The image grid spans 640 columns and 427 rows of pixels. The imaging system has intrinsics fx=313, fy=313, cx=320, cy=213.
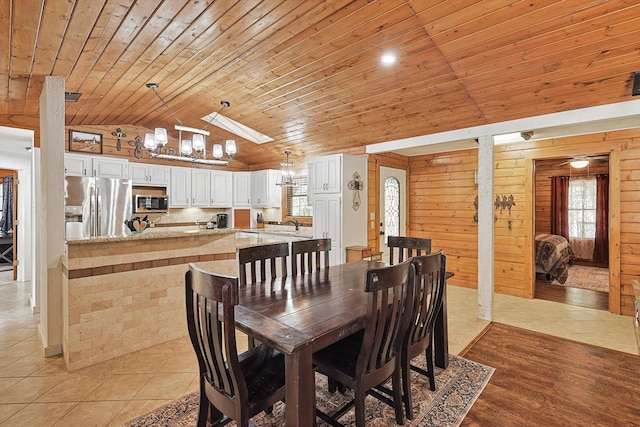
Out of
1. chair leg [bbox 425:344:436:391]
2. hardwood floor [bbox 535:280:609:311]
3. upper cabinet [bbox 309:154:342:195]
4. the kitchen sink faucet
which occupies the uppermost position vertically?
upper cabinet [bbox 309:154:342:195]

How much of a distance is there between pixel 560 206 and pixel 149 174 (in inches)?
350

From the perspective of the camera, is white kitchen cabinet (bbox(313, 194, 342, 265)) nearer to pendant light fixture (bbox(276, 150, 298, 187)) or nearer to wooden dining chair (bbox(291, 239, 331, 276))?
pendant light fixture (bbox(276, 150, 298, 187))

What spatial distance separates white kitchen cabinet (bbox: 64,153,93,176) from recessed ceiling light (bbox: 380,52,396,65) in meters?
4.71

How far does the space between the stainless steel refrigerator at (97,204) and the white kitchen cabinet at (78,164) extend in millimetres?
432

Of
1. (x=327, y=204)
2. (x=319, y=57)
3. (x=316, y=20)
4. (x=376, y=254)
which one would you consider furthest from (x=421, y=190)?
(x=316, y=20)

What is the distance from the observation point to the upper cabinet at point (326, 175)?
4.60 m

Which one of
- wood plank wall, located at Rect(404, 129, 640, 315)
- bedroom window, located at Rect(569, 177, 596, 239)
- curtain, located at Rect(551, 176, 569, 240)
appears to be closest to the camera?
wood plank wall, located at Rect(404, 129, 640, 315)

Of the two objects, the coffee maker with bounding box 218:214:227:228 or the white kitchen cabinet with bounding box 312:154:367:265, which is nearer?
the white kitchen cabinet with bounding box 312:154:367:265

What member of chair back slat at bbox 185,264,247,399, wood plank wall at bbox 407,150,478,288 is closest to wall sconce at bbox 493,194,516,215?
wood plank wall at bbox 407,150,478,288

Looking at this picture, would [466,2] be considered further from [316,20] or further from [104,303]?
[104,303]

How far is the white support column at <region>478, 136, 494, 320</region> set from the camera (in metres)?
3.80

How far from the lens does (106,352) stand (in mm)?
2754

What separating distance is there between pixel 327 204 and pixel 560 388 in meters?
3.29

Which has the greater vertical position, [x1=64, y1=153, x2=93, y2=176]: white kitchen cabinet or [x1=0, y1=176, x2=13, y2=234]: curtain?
[x1=64, y1=153, x2=93, y2=176]: white kitchen cabinet
